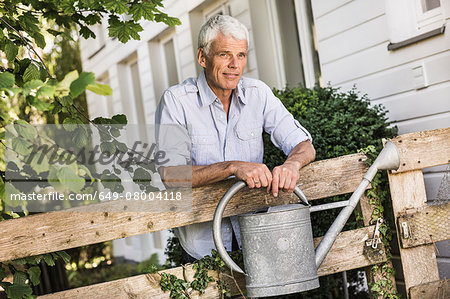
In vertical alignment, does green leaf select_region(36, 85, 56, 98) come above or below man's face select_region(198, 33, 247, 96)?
below

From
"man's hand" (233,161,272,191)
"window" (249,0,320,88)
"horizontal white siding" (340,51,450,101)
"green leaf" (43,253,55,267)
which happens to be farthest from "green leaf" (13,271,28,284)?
"window" (249,0,320,88)

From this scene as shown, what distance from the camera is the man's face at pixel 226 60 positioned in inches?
103

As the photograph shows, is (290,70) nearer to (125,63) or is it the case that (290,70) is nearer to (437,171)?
(437,171)

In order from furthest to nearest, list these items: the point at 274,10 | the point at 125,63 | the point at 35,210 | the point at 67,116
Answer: the point at 125,63 → the point at 274,10 → the point at 35,210 → the point at 67,116

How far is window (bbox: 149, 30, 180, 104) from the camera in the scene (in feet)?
24.5

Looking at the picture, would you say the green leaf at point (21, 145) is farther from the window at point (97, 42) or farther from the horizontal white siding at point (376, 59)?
the window at point (97, 42)

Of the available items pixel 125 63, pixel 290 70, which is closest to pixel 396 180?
pixel 290 70

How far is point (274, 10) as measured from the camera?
17.1 ft

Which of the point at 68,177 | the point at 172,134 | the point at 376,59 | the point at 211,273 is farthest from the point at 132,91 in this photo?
the point at 68,177

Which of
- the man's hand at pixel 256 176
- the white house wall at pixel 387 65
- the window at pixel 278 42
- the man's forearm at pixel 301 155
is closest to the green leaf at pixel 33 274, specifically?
the man's hand at pixel 256 176

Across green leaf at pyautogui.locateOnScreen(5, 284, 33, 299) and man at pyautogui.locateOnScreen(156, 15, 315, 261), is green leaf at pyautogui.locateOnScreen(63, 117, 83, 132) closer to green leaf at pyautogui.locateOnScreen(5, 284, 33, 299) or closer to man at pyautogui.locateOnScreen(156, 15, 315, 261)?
man at pyautogui.locateOnScreen(156, 15, 315, 261)

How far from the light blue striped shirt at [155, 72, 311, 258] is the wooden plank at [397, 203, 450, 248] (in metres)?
0.60

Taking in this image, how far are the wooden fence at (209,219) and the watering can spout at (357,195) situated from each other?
91 millimetres

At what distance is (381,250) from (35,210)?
5.28 ft
